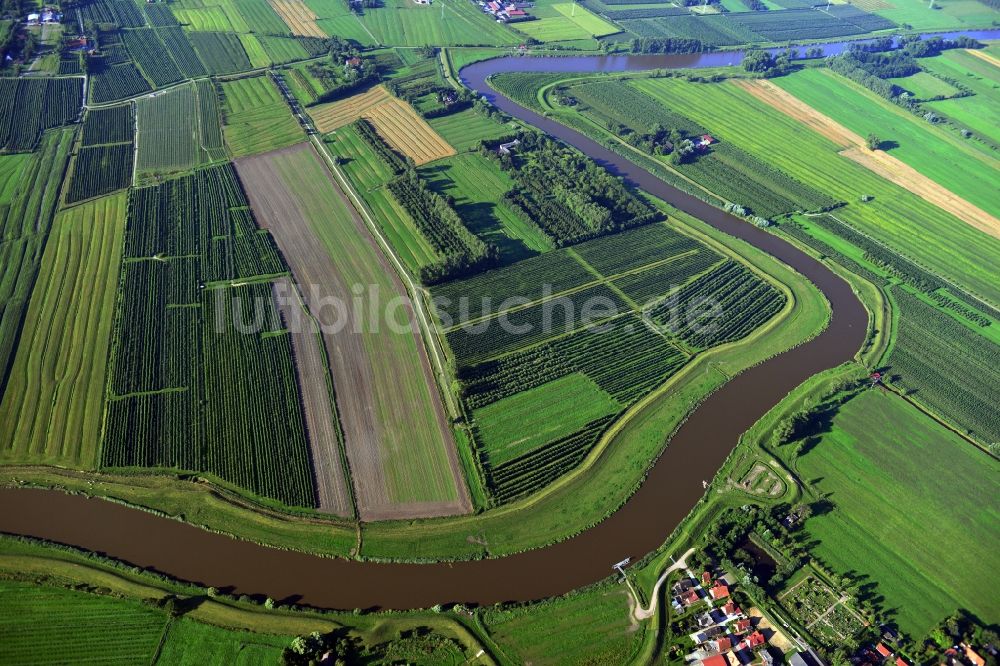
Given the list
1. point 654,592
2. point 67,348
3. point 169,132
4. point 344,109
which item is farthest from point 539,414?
point 169,132

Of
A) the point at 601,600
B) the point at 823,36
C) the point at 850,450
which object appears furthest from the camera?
the point at 823,36

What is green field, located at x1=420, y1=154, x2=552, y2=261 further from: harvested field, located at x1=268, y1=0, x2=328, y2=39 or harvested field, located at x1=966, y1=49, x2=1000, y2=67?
harvested field, located at x1=966, y1=49, x2=1000, y2=67

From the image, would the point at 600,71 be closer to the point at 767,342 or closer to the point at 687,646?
the point at 767,342

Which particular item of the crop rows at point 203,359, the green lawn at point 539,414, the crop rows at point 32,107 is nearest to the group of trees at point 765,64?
the green lawn at point 539,414

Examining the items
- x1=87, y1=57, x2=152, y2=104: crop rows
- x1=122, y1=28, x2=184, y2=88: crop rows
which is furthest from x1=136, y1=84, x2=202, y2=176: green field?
x1=122, y1=28, x2=184, y2=88: crop rows

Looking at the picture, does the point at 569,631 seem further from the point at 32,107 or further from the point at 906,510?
the point at 32,107

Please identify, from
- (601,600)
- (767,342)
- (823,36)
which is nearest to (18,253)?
(601,600)
